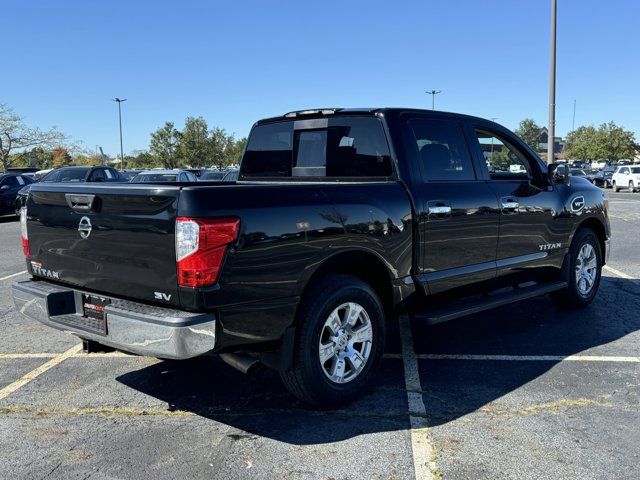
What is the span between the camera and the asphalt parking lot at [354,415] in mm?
3127

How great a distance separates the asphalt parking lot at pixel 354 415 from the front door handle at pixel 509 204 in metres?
1.21

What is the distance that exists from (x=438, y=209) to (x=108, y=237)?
238 centimetres

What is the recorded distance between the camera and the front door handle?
16.7 ft

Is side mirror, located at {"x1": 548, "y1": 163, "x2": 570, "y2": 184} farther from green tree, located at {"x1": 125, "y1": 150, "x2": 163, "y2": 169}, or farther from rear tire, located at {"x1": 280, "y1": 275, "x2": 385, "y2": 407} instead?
green tree, located at {"x1": 125, "y1": 150, "x2": 163, "y2": 169}

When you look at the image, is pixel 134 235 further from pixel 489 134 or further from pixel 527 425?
pixel 489 134

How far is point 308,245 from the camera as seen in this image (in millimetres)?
3559

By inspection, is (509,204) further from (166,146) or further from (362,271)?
(166,146)

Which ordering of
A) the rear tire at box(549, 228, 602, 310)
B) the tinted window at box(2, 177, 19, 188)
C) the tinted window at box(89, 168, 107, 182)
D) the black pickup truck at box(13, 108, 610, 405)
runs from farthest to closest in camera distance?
1. the tinted window at box(2, 177, 19, 188)
2. the tinted window at box(89, 168, 107, 182)
3. the rear tire at box(549, 228, 602, 310)
4. the black pickup truck at box(13, 108, 610, 405)

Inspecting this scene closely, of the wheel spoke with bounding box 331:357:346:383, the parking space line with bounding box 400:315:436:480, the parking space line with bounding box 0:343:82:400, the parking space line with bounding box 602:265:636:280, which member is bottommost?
the parking space line with bounding box 400:315:436:480

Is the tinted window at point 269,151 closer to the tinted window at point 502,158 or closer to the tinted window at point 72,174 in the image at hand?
the tinted window at point 502,158

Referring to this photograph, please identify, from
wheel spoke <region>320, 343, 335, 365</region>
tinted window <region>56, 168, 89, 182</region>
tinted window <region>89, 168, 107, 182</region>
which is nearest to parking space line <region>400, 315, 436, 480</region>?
wheel spoke <region>320, 343, 335, 365</region>

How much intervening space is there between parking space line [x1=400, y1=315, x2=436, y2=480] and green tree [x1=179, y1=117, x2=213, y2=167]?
6048 centimetres

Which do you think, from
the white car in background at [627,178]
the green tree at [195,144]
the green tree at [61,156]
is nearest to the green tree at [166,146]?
the green tree at [195,144]

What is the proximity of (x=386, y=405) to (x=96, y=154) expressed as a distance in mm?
101044
